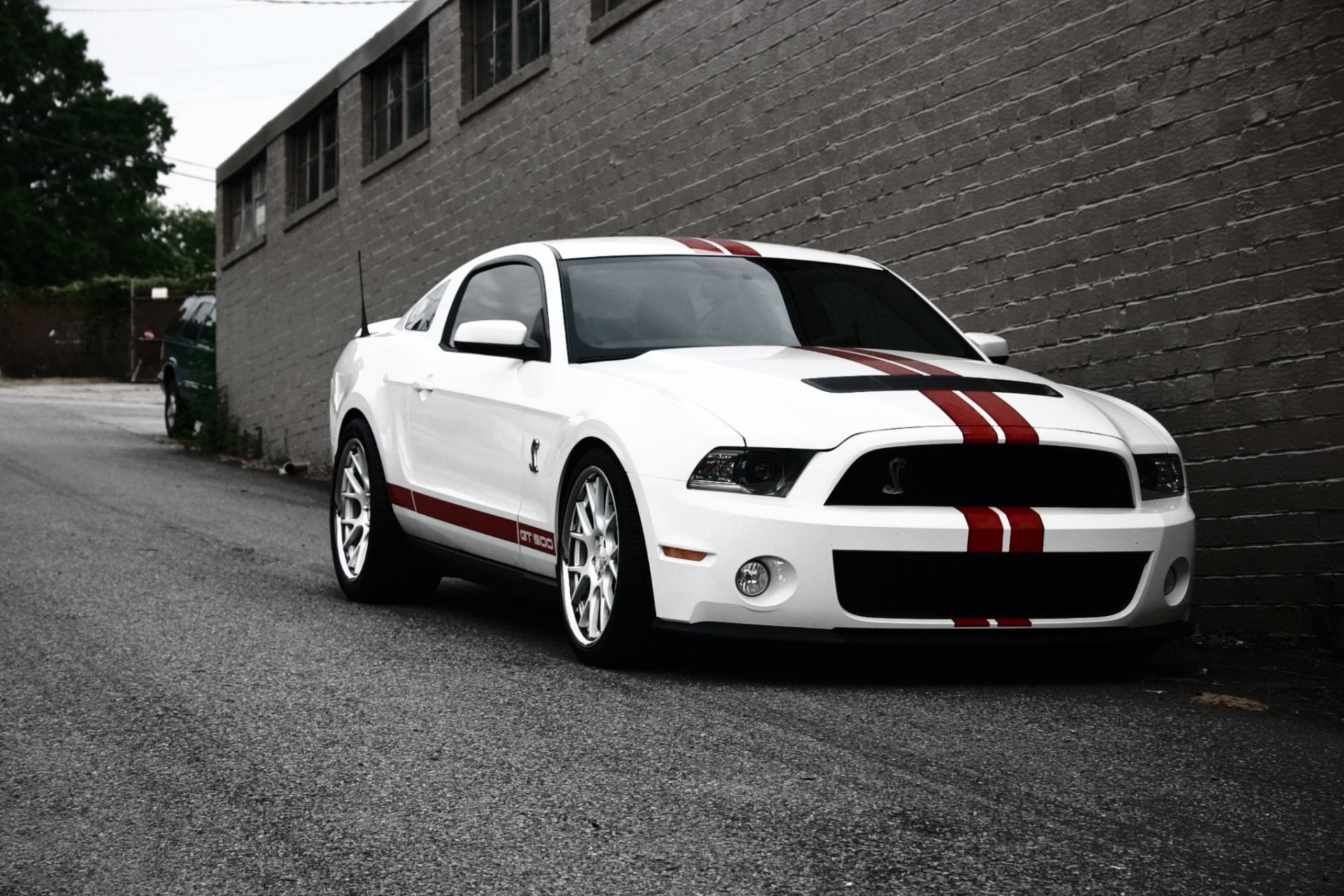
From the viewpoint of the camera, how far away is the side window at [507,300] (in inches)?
276

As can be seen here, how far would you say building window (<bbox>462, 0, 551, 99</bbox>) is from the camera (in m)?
15.1

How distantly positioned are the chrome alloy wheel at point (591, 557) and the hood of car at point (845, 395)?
42cm

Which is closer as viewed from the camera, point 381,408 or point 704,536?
point 704,536

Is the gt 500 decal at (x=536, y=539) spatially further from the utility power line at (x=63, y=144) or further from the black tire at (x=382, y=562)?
the utility power line at (x=63, y=144)

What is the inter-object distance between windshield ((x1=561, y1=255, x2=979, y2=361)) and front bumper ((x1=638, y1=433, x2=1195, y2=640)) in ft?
3.70

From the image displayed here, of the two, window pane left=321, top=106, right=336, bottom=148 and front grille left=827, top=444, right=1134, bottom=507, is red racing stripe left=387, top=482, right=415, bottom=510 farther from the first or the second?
window pane left=321, top=106, right=336, bottom=148

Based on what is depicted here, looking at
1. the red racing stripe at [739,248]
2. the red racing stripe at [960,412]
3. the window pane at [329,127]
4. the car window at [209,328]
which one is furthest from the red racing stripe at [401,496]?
the car window at [209,328]

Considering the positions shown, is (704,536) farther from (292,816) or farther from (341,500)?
(341,500)

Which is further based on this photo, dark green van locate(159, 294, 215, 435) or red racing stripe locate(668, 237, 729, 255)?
dark green van locate(159, 294, 215, 435)

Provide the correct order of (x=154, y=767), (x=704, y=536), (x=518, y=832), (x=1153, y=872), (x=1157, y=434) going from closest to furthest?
1. (x=1153, y=872)
2. (x=518, y=832)
3. (x=154, y=767)
4. (x=704, y=536)
5. (x=1157, y=434)

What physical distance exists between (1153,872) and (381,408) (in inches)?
199

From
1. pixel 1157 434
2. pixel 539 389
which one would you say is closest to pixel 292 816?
pixel 539 389

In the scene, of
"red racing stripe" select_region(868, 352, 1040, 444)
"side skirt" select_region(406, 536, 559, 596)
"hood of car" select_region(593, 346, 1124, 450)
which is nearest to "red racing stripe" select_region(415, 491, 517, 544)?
"side skirt" select_region(406, 536, 559, 596)

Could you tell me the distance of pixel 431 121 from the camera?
17.1 meters
